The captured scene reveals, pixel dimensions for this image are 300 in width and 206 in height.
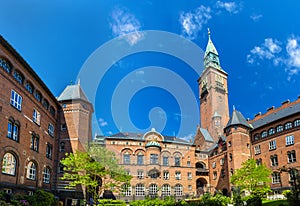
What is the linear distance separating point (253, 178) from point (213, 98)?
35.7 m

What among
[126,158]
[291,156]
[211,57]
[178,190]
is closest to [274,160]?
[291,156]

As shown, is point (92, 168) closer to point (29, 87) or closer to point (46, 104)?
point (46, 104)

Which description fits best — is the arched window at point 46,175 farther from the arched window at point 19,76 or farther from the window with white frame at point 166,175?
the window with white frame at point 166,175

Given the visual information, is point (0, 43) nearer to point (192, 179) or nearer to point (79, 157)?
point (79, 157)

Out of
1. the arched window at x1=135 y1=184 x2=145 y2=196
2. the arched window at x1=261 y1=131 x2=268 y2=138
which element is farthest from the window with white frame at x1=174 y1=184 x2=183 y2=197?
the arched window at x1=261 y1=131 x2=268 y2=138

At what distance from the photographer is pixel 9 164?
2444 centimetres

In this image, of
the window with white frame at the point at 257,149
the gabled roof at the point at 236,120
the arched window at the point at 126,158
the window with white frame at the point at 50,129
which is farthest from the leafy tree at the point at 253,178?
the window with white frame at the point at 50,129

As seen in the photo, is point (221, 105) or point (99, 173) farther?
point (221, 105)

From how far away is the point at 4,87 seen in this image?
78.2 feet

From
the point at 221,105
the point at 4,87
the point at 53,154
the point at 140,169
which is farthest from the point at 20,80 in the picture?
the point at 221,105

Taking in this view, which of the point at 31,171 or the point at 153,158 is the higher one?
the point at 153,158

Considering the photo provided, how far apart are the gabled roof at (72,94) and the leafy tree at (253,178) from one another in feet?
86.6

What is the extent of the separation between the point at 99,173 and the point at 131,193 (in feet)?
54.8

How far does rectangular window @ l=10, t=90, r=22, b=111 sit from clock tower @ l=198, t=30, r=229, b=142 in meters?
47.2
